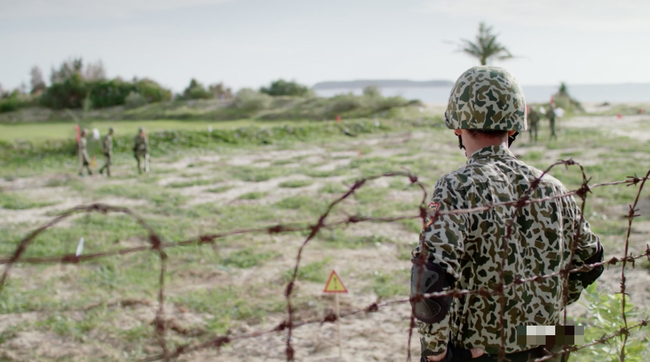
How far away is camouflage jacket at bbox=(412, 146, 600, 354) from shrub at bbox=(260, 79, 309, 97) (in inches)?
1568

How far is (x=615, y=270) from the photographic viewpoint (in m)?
5.90

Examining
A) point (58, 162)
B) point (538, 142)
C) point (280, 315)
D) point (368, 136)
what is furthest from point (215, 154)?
point (280, 315)

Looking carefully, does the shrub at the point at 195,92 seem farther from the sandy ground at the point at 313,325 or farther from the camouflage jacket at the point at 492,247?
the camouflage jacket at the point at 492,247

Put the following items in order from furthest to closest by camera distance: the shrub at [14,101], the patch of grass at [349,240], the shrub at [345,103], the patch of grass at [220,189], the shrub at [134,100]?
the shrub at [134,100] < the shrub at [345,103] < the shrub at [14,101] < the patch of grass at [220,189] < the patch of grass at [349,240]

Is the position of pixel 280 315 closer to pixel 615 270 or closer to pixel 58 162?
pixel 615 270

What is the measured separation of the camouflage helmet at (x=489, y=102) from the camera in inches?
72.9

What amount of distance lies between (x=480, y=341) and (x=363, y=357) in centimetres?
257

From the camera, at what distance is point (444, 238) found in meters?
1.64

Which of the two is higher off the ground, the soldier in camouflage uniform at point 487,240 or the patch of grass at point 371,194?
the soldier in camouflage uniform at point 487,240

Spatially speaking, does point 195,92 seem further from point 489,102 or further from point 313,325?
point 489,102

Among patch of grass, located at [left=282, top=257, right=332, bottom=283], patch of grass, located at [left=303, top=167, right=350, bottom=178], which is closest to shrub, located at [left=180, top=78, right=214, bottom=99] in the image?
patch of grass, located at [left=303, top=167, right=350, bottom=178]

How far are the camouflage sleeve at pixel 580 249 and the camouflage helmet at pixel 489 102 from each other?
1.18ft

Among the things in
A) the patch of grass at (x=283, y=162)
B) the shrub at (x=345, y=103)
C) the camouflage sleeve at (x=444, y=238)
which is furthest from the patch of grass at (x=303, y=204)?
the shrub at (x=345, y=103)

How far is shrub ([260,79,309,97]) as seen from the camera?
136ft
